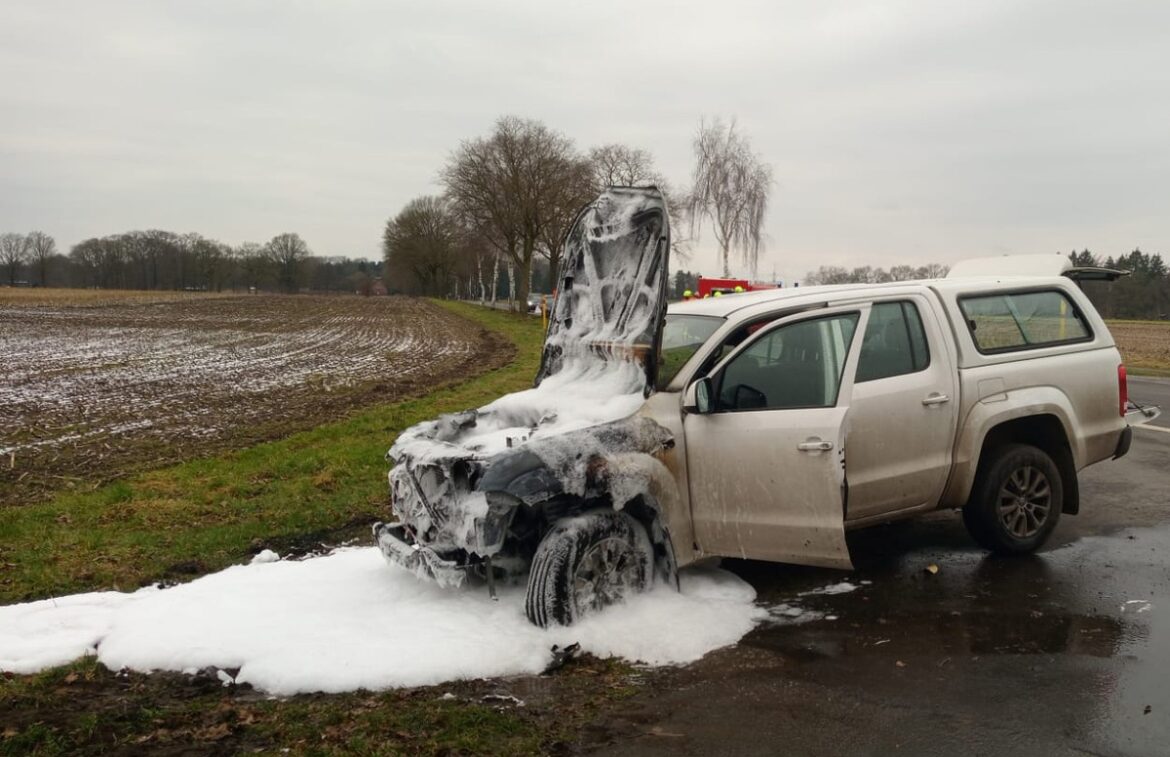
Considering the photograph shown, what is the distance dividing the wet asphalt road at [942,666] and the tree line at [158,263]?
130 meters

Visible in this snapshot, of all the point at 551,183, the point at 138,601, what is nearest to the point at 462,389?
the point at 138,601

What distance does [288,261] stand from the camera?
129 m

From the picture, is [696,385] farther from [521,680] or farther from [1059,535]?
[1059,535]

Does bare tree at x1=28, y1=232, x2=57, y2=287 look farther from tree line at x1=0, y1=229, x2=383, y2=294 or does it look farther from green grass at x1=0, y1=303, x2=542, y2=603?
green grass at x1=0, y1=303, x2=542, y2=603

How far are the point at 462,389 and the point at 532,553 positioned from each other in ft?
40.4

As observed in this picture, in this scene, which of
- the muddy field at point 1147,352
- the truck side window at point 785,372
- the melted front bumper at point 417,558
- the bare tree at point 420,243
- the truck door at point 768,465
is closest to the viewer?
the melted front bumper at point 417,558

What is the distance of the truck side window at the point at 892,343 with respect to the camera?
529 centimetres

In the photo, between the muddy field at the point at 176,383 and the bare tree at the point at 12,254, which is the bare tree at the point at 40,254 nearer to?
the bare tree at the point at 12,254

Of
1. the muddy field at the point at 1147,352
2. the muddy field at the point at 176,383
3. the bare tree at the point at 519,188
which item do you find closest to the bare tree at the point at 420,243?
the bare tree at the point at 519,188

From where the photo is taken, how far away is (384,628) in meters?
4.52

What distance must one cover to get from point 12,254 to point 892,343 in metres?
140

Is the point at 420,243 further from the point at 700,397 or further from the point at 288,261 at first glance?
the point at 700,397

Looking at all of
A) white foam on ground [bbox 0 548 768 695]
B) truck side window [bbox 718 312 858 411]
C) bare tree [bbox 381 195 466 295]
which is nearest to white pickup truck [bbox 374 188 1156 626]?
truck side window [bbox 718 312 858 411]

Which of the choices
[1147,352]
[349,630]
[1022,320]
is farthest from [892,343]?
[1147,352]
